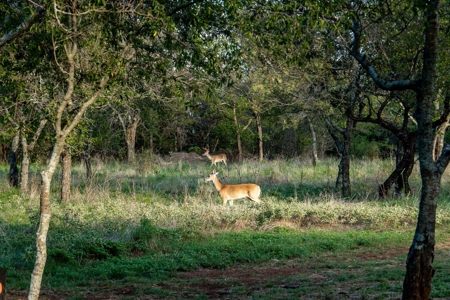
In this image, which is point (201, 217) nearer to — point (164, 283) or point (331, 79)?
point (164, 283)

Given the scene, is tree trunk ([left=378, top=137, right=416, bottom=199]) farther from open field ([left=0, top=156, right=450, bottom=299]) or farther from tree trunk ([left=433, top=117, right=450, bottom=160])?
tree trunk ([left=433, top=117, right=450, bottom=160])

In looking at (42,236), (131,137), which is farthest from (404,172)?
(131,137)

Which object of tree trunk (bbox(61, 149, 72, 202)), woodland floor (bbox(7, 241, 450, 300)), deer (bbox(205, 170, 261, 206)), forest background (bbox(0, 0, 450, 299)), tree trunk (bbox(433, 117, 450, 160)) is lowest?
woodland floor (bbox(7, 241, 450, 300))

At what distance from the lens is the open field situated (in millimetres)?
8422

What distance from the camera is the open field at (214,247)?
332 inches

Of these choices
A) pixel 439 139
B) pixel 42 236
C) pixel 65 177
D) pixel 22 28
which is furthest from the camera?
pixel 439 139

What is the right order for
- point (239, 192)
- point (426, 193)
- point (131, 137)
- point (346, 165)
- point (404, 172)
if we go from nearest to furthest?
1. point (426, 193)
2. point (239, 192)
3. point (404, 172)
4. point (346, 165)
5. point (131, 137)

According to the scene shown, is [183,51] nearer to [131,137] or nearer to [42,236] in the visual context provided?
[42,236]

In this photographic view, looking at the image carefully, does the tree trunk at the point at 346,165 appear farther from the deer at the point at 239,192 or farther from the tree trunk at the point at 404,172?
the deer at the point at 239,192

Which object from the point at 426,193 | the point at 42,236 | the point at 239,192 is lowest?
the point at 239,192

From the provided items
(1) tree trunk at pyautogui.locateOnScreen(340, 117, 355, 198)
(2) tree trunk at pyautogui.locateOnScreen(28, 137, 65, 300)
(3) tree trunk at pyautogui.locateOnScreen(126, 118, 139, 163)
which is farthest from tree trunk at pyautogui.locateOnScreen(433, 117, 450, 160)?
(3) tree trunk at pyautogui.locateOnScreen(126, 118, 139, 163)

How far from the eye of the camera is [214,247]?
36.9ft

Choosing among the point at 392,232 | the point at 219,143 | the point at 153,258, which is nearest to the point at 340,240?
the point at 392,232

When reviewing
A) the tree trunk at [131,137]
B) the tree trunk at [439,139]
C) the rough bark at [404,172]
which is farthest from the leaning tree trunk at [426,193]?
the tree trunk at [131,137]
